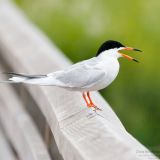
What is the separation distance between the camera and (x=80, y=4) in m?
10.7

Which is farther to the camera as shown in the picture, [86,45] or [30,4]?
[30,4]

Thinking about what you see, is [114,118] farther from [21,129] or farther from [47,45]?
[47,45]

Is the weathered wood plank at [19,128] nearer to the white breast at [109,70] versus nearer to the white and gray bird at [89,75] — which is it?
the white and gray bird at [89,75]

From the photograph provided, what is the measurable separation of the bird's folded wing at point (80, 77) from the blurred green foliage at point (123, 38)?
141 inches

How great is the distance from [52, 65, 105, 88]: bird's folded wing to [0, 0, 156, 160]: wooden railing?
145 millimetres

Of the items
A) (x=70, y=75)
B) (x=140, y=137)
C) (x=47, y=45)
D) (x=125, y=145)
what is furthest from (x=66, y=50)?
(x=125, y=145)

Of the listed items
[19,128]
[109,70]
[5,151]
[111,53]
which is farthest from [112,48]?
[5,151]

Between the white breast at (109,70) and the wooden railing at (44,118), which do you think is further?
the white breast at (109,70)

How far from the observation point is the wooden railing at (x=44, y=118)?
4.15 meters

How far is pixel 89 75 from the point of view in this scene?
4754mm

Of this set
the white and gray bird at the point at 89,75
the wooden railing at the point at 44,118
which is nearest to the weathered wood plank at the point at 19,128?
the wooden railing at the point at 44,118

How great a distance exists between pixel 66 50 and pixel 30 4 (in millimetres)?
1747

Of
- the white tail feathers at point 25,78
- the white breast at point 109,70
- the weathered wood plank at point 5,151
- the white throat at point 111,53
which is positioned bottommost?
the weathered wood plank at point 5,151

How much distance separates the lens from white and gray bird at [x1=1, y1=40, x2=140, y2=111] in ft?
15.4
